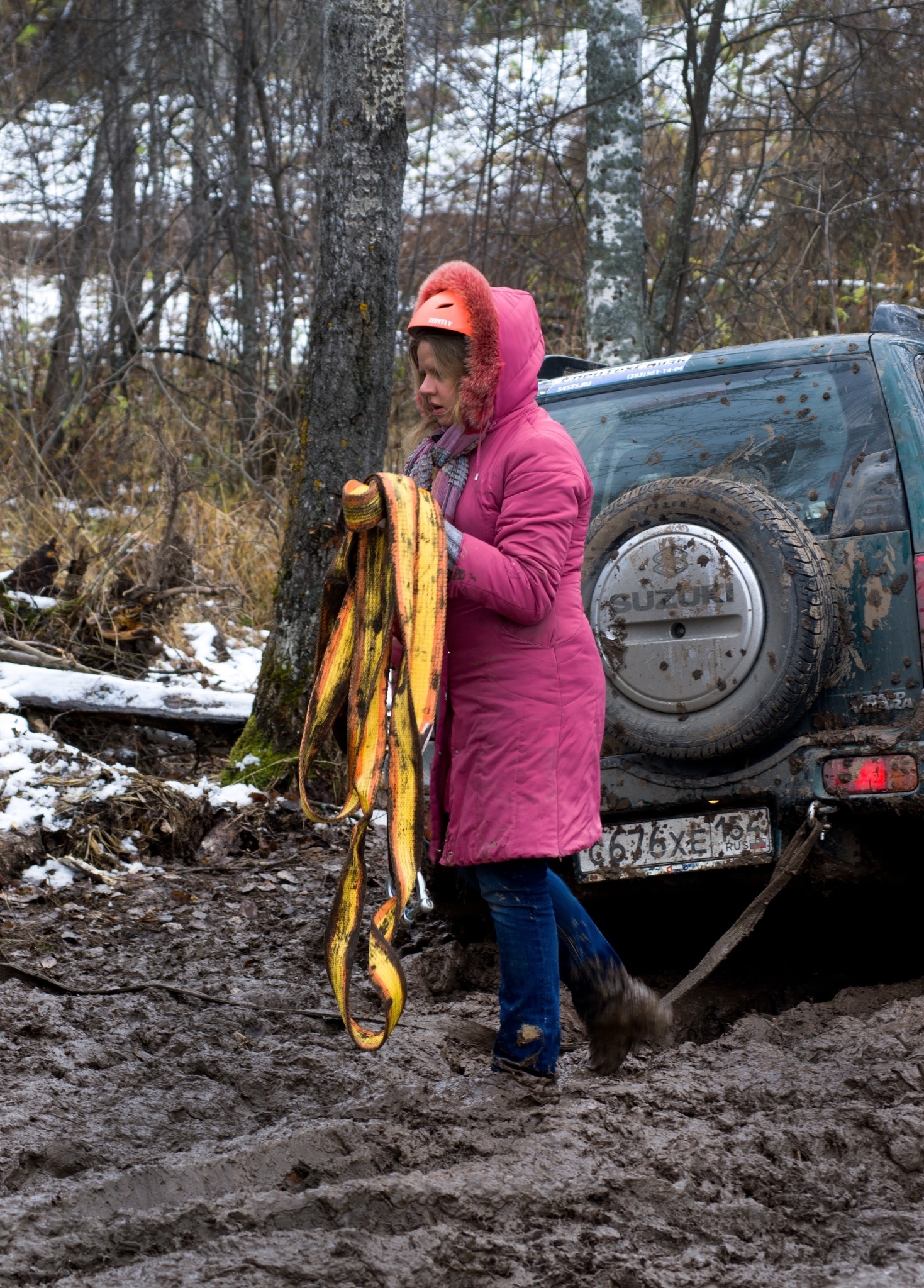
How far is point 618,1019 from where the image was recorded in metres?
3.17

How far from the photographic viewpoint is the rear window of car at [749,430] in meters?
3.63

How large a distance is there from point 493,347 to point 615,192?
6.81 meters

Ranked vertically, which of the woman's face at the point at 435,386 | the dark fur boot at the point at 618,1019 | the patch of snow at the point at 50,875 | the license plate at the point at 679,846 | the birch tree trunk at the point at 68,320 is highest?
the birch tree trunk at the point at 68,320

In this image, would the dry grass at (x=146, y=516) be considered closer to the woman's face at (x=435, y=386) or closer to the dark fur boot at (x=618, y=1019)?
the woman's face at (x=435, y=386)

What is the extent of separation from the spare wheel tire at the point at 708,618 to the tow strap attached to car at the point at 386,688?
886 millimetres

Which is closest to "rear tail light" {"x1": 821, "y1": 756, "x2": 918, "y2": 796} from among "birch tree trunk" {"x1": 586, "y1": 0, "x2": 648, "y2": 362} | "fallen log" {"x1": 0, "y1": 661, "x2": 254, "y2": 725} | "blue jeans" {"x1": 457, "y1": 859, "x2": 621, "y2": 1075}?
"blue jeans" {"x1": 457, "y1": 859, "x2": 621, "y2": 1075}

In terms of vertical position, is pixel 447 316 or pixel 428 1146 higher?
pixel 447 316

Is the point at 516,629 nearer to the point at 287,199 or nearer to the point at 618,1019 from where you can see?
the point at 618,1019

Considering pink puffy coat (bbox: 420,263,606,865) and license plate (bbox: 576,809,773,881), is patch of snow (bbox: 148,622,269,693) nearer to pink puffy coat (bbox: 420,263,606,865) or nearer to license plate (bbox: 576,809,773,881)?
license plate (bbox: 576,809,773,881)

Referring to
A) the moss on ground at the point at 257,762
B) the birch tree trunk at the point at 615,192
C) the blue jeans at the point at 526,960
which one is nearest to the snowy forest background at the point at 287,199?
the birch tree trunk at the point at 615,192

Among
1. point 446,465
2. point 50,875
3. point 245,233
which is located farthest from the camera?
point 245,233

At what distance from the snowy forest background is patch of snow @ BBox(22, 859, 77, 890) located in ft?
15.2

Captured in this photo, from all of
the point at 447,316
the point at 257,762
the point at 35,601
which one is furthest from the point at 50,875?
the point at 447,316

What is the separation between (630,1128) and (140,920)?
242 centimetres
